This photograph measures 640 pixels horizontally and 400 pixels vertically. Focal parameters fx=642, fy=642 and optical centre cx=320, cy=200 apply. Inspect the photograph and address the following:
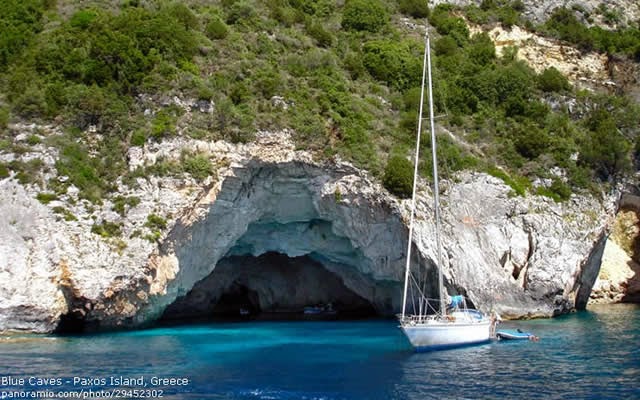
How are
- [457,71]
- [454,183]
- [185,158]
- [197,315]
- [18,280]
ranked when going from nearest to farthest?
1. [18,280]
2. [185,158]
3. [454,183]
4. [197,315]
5. [457,71]

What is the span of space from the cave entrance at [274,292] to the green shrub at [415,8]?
3003 cm

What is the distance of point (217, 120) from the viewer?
4009 cm

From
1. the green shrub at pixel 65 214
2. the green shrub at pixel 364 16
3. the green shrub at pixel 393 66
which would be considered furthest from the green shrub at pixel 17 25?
the green shrub at pixel 364 16

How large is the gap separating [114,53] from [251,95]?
9.39m

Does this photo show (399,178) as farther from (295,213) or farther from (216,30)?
(216,30)

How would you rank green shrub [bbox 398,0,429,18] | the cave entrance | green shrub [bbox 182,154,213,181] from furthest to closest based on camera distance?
green shrub [bbox 398,0,429,18] → the cave entrance → green shrub [bbox 182,154,213,181]

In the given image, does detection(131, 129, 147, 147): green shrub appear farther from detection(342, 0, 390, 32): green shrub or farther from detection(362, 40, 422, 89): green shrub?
detection(342, 0, 390, 32): green shrub

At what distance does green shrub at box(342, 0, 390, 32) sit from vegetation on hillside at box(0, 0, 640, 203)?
18 cm

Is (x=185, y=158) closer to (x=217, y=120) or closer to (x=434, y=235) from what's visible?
(x=217, y=120)

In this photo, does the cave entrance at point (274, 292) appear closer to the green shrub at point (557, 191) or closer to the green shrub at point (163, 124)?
the green shrub at point (163, 124)

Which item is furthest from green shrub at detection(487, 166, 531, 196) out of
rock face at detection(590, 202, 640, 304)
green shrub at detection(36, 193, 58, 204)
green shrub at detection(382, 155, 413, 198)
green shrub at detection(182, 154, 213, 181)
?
green shrub at detection(36, 193, 58, 204)

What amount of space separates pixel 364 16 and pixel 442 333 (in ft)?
126

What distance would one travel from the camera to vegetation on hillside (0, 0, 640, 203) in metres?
39.9

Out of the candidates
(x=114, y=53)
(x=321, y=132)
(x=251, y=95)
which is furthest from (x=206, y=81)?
(x=321, y=132)
